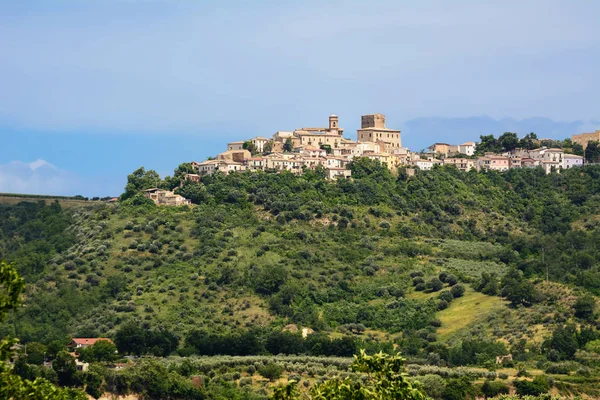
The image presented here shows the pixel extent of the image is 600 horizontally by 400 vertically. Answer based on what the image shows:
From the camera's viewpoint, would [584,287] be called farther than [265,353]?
Yes

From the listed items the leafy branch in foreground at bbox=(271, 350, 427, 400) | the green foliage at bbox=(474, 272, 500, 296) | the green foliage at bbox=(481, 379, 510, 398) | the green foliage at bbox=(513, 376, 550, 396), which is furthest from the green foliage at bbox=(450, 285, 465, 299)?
the leafy branch in foreground at bbox=(271, 350, 427, 400)

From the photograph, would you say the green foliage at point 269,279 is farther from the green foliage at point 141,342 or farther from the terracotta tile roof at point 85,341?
the terracotta tile roof at point 85,341

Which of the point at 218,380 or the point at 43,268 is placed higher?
the point at 43,268

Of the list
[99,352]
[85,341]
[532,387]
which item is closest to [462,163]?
[85,341]

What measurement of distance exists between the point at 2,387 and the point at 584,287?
6201 centimetres

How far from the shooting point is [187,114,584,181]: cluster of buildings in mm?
105062

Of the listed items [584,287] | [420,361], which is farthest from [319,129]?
[420,361]

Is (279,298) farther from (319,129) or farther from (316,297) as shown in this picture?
(319,129)

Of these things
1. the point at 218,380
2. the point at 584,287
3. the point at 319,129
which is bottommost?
the point at 218,380

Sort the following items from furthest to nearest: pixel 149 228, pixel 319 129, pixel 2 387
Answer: pixel 319 129 → pixel 149 228 → pixel 2 387

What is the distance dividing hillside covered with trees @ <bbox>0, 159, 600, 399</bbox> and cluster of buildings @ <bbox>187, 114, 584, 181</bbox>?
241cm

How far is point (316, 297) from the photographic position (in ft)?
270

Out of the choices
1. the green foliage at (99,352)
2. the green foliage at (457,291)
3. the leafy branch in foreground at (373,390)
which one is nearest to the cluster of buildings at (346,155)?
the green foliage at (457,291)

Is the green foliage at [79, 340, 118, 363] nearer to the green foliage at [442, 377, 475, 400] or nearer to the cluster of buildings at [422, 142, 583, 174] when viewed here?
the green foliage at [442, 377, 475, 400]
